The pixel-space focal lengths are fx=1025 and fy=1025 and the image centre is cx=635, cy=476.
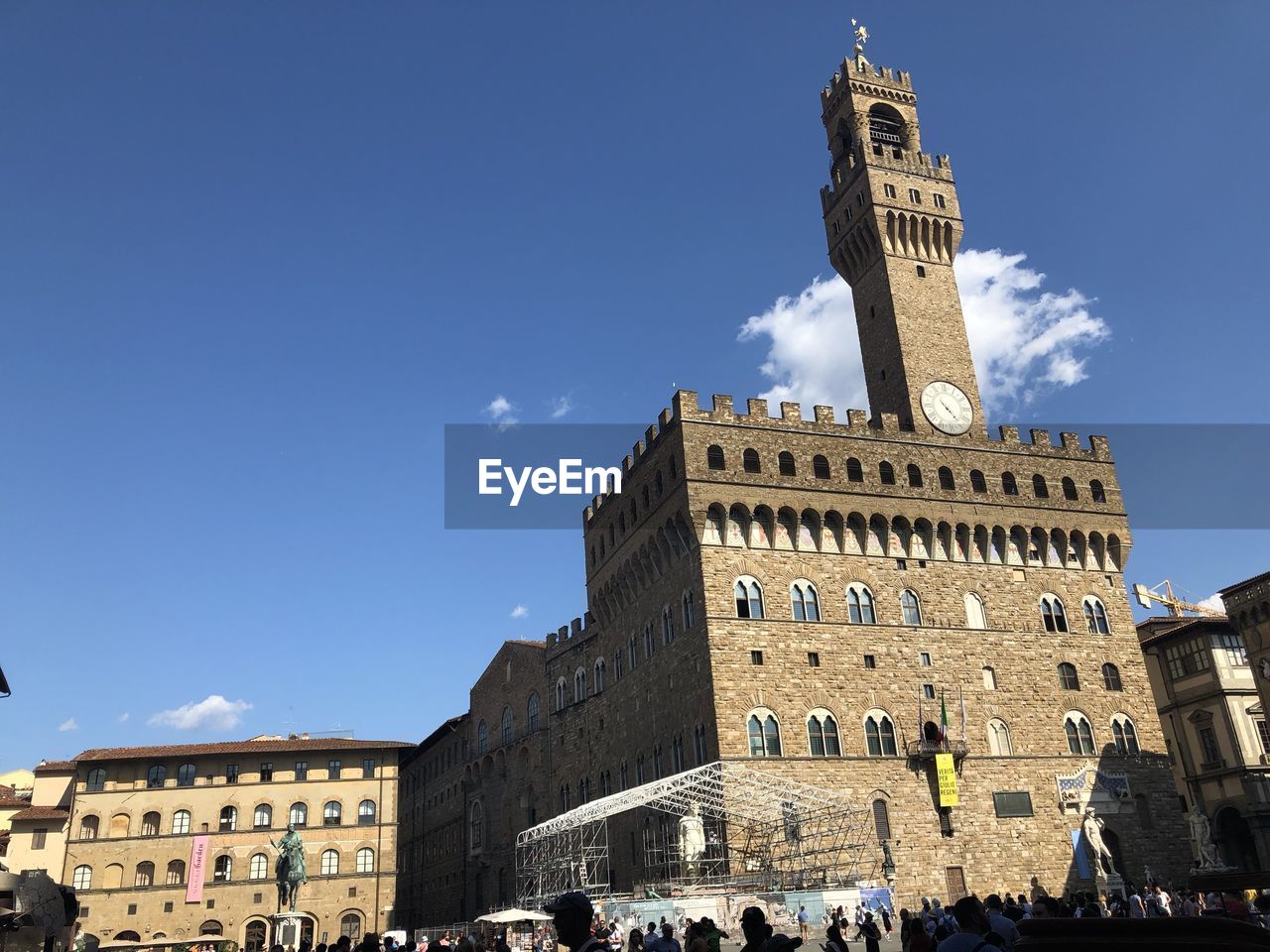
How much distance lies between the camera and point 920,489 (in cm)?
3966

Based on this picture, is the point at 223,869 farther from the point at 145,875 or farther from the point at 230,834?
the point at 145,875

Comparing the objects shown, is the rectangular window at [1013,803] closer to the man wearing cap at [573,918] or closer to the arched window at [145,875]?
the man wearing cap at [573,918]

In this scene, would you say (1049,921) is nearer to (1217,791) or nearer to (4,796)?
(1217,791)

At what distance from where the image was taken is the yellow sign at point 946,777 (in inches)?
1383

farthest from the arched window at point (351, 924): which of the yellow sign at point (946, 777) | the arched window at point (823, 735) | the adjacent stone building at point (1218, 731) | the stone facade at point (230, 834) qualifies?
the adjacent stone building at point (1218, 731)

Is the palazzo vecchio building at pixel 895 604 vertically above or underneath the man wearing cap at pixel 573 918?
above

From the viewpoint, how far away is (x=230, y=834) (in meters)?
56.4

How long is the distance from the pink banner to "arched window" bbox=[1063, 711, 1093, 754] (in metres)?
44.1

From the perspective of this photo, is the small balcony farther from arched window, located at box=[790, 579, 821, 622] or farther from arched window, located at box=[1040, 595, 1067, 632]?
arched window, located at box=[1040, 595, 1067, 632]

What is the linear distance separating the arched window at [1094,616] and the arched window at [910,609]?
7545 millimetres

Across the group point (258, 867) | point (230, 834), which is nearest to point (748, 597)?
point (258, 867)

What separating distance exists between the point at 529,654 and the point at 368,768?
13.6 m

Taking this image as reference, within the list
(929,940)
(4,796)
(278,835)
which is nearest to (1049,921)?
(929,940)

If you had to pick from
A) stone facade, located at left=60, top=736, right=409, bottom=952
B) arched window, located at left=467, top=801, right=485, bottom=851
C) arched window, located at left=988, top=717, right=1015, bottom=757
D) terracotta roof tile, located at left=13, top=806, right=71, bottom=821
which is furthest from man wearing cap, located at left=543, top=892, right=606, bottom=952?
terracotta roof tile, located at left=13, top=806, right=71, bottom=821
